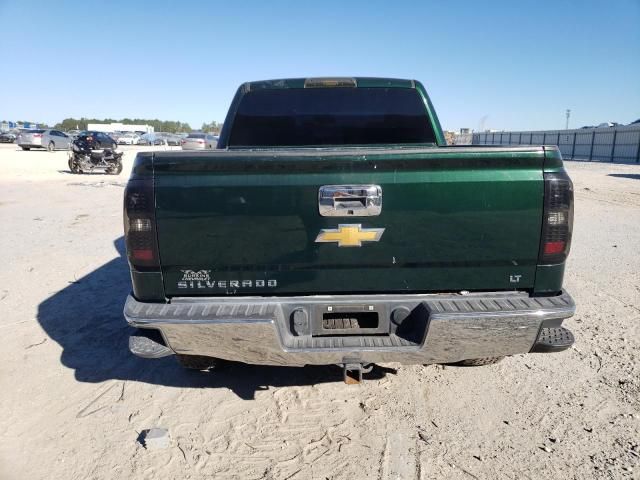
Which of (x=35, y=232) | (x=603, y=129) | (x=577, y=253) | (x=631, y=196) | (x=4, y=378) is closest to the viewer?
(x=4, y=378)

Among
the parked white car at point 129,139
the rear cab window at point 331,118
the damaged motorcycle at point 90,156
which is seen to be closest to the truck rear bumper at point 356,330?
the rear cab window at point 331,118

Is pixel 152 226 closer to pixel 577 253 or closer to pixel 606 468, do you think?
pixel 606 468

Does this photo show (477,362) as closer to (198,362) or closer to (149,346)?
(198,362)

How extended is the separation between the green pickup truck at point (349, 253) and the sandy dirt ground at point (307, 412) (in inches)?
22.4

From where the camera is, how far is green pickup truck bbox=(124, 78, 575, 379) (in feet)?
8.31

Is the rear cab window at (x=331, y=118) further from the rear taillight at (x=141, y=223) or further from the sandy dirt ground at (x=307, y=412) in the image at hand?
the sandy dirt ground at (x=307, y=412)

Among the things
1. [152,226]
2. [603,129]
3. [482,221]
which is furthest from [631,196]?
[603,129]

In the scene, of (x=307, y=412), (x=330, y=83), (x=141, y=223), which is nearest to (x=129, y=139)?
(x=330, y=83)

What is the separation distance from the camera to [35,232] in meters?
8.54

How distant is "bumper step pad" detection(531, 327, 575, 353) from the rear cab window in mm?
2378

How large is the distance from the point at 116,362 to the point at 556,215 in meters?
3.49

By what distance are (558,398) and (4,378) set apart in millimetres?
4183

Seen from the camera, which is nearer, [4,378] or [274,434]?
[274,434]

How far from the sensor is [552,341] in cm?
271
